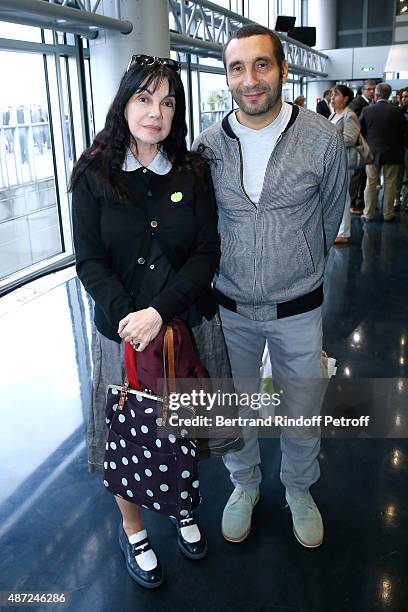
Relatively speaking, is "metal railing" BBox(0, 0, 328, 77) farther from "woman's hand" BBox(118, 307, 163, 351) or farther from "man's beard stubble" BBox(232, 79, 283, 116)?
"woman's hand" BBox(118, 307, 163, 351)

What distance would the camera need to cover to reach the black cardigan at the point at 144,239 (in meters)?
1.69

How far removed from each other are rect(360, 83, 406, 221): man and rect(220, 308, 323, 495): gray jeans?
6313mm

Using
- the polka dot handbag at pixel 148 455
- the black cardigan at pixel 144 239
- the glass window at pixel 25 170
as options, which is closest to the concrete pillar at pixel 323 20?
the glass window at pixel 25 170

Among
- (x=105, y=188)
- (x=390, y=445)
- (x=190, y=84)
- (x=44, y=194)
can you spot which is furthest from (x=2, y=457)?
(x=190, y=84)

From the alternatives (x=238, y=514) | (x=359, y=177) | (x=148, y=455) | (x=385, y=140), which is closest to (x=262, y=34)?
(x=148, y=455)

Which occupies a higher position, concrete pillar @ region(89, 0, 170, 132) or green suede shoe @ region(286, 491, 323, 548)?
concrete pillar @ region(89, 0, 170, 132)

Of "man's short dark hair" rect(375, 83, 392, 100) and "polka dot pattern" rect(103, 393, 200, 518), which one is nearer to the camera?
"polka dot pattern" rect(103, 393, 200, 518)

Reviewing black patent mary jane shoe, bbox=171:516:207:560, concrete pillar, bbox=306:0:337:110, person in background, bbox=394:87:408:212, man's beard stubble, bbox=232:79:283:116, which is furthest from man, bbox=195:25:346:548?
concrete pillar, bbox=306:0:337:110

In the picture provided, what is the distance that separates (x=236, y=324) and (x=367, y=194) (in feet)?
21.2

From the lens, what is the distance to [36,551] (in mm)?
2117

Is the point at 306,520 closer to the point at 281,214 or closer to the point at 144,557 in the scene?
the point at 144,557

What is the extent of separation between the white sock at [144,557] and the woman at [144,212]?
28.5 inches

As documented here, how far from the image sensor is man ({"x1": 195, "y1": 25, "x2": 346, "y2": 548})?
1.81 meters

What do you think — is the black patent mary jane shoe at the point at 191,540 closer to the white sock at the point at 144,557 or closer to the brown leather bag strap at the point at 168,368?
the white sock at the point at 144,557
